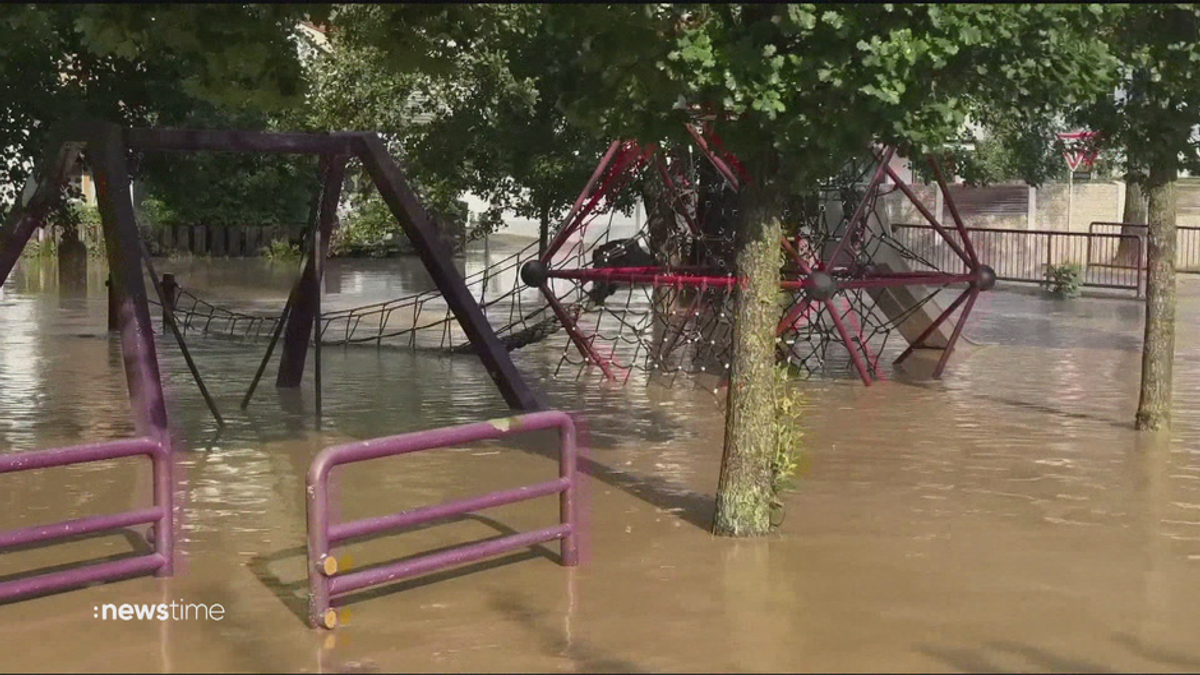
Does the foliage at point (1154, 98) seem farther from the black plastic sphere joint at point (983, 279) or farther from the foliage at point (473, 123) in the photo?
the foliage at point (473, 123)

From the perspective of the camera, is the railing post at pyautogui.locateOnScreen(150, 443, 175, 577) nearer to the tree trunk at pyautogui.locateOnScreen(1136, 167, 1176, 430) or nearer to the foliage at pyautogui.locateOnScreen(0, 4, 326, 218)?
the foliage at pyautogui.locateOnScreen(0, 4, 326, 218)

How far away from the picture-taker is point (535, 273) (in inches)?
693

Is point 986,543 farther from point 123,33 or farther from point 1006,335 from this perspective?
point 1006,335

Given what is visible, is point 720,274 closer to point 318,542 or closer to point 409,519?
point 409,519

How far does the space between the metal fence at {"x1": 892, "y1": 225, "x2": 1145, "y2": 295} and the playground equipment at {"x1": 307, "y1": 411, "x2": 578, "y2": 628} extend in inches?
888

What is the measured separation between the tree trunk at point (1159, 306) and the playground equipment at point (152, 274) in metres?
4.66

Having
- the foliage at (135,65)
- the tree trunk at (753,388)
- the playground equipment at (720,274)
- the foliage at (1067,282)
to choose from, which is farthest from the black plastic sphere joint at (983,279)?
the foliage at (1067,282)

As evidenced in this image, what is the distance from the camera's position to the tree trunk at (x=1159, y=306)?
43.7ft

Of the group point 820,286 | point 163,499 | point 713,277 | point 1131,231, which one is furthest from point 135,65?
point 1131,231

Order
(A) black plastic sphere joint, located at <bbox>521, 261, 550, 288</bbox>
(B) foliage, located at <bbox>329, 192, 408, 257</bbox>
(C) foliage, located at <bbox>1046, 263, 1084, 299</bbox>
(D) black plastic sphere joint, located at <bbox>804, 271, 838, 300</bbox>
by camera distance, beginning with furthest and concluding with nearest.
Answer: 1. (B) foliage, located at <bbox>329, 192, 408, 257</bbox>
2. (C) foliage, located at <bbox>1046, 263, 1084, 299</bbox>
3. (A) black plastic sphere joint, located at <bbox>521, 261, 550, 288</bbox>
4. (D) black plastic sphere joint, located at <bbox>804, 271, 838, 300</bbox>

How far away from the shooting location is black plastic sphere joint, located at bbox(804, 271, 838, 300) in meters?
15.5

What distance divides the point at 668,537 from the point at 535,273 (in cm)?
834

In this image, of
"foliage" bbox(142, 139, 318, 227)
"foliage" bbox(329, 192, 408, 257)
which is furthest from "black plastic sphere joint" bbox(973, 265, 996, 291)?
"foliage" bbox(329, 192, 408, 257)

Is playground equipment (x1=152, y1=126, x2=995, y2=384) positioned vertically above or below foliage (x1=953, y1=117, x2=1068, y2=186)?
below
